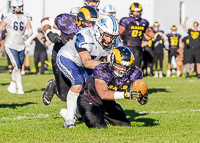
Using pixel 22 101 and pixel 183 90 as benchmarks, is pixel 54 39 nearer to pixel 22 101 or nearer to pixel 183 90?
pixel 22 101

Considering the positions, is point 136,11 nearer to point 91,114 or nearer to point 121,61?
point 91,114

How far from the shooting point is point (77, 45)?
6.17 m

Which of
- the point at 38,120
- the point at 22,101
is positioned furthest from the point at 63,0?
the point at 38,120

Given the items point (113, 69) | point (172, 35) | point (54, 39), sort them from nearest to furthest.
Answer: point (113, 69) < point (54, 39) < point (172, 35)

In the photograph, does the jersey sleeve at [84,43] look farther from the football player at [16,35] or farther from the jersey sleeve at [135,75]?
the football player at [16,35]

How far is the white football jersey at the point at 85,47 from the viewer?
6129 mm

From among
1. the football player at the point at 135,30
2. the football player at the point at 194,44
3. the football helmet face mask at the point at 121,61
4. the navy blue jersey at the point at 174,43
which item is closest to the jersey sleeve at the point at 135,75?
the football helmet face mask at the point at 121,61

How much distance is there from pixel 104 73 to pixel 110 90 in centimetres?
23

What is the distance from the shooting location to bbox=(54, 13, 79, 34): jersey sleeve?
23.5 ft

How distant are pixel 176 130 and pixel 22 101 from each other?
14.1ft

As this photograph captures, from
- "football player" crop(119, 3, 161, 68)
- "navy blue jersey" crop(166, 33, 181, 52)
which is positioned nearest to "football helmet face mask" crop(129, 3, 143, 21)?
"football player" crop(119, 3, 161, 68)

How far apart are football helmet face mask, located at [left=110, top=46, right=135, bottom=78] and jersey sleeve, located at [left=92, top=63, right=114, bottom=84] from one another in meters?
0.06

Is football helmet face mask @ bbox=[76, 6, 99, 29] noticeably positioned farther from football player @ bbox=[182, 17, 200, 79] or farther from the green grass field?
football player @ bbox=[182, 17, 200, 79]

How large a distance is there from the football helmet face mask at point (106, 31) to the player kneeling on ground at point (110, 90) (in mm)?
270
